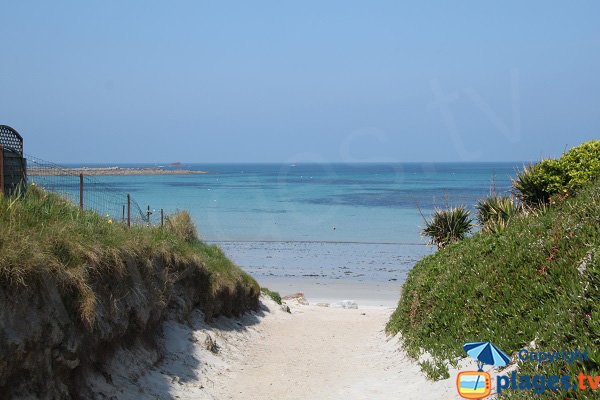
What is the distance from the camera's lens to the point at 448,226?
68.7 ft

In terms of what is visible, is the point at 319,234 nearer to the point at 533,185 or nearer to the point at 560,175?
the point at 533,185

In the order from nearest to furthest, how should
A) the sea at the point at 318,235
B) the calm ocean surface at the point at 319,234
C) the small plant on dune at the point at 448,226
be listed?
the small plant on dune at the point at 448,226, the sea at the point at 318,235, the calm ocean surface at the point at 319,234

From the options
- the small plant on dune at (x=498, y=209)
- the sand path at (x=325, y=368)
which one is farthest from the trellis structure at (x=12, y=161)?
the small plant on dune at (x=498, y=209)

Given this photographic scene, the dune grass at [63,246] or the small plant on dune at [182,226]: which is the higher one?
the dune grass at [63,246]

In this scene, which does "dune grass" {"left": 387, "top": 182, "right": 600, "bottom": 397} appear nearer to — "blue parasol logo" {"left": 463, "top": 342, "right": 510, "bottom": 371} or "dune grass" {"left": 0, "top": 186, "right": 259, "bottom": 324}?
"blue parasol logo" {"left": 463, "top": 342, "right": 510, "bottom": 371}

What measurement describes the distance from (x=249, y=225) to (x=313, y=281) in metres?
25.5

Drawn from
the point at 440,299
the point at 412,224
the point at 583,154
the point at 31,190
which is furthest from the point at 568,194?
the point at 412,224

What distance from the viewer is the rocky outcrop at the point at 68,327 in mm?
7250

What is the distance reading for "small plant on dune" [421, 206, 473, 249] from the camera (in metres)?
20.9

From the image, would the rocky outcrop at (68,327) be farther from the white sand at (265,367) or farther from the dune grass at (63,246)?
the white sand at (265,367)

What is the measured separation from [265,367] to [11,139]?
22.1 ft

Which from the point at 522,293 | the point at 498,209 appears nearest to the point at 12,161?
the point at 522,293

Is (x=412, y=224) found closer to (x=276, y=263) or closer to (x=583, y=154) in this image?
(x=276, y=263)

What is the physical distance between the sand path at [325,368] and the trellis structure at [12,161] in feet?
16.7
